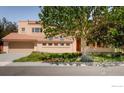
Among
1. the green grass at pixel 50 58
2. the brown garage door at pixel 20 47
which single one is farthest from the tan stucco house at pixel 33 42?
the green grass at pixel 50 58

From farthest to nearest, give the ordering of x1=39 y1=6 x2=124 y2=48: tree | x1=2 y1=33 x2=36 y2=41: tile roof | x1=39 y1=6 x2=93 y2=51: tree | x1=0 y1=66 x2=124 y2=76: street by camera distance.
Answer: x1=2 y1=33 x2=36 y2=41: tile roof
x1=39 y1=6 x2=93 y2=51: tree
x1=39 y1=6 x2=124 y2=48: tree
x1=0 y1=66 x2=124 y2=76: street

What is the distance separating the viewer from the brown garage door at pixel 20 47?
33.7m

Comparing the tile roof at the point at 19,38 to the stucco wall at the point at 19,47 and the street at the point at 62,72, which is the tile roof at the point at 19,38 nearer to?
Answer: the stucco wall at the point at 19,47

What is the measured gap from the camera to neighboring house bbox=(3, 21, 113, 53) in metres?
32.2

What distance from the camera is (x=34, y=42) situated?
33562 millimetres

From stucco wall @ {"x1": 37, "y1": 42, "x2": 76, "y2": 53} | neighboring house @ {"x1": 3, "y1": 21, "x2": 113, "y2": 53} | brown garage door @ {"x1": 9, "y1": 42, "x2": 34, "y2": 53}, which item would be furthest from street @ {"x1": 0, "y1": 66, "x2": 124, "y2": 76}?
brown garage door @ {"x1": 9, "y1": 42, "x2": 34, "y2": 53}

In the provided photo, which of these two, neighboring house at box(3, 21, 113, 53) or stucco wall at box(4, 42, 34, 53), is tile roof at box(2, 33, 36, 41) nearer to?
neighboring house at box(3, 21, 113, 53)

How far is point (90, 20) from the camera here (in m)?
18.4

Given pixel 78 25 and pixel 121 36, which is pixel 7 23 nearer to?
pixel 121 36

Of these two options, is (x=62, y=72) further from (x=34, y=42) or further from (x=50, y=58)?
(x=34, y=42)

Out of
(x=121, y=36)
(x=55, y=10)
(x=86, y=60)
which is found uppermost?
(x=55, y=10)

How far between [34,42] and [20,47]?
1960 mm
